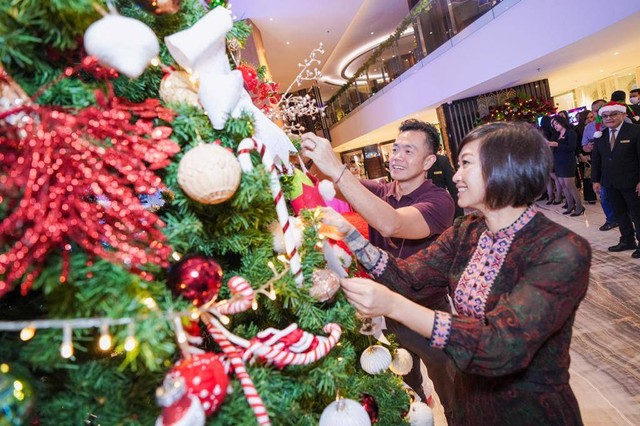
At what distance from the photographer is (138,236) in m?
0.68

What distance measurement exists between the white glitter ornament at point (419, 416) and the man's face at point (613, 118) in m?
4.20

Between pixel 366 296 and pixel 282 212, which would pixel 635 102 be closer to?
pixel 366 296

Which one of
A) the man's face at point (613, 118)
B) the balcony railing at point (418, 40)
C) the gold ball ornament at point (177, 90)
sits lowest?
the man's face at point (613, 118)

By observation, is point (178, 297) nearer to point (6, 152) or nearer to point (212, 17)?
point (6, 152)

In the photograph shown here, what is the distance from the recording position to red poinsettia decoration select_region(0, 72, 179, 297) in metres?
0.56

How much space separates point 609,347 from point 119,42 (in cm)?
322

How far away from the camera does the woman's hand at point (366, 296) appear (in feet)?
3.31

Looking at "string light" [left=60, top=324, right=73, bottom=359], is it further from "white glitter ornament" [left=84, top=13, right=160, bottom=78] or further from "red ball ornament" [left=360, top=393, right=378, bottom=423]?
"red ball ornament" [left=360, top=393, right=378, bottom=423]

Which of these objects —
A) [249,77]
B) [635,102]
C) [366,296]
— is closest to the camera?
[366,296]

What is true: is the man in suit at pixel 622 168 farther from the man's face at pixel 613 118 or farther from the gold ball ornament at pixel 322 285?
the gold ball ornament at pixel 322 285

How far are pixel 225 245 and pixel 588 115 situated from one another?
298 inches

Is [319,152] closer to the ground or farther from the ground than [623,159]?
farther from the ground

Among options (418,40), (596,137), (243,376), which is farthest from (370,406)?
(418,40)

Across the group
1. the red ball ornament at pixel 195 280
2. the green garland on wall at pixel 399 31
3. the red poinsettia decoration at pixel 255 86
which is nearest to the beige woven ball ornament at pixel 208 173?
the red ball ornament at pixel 195 280
